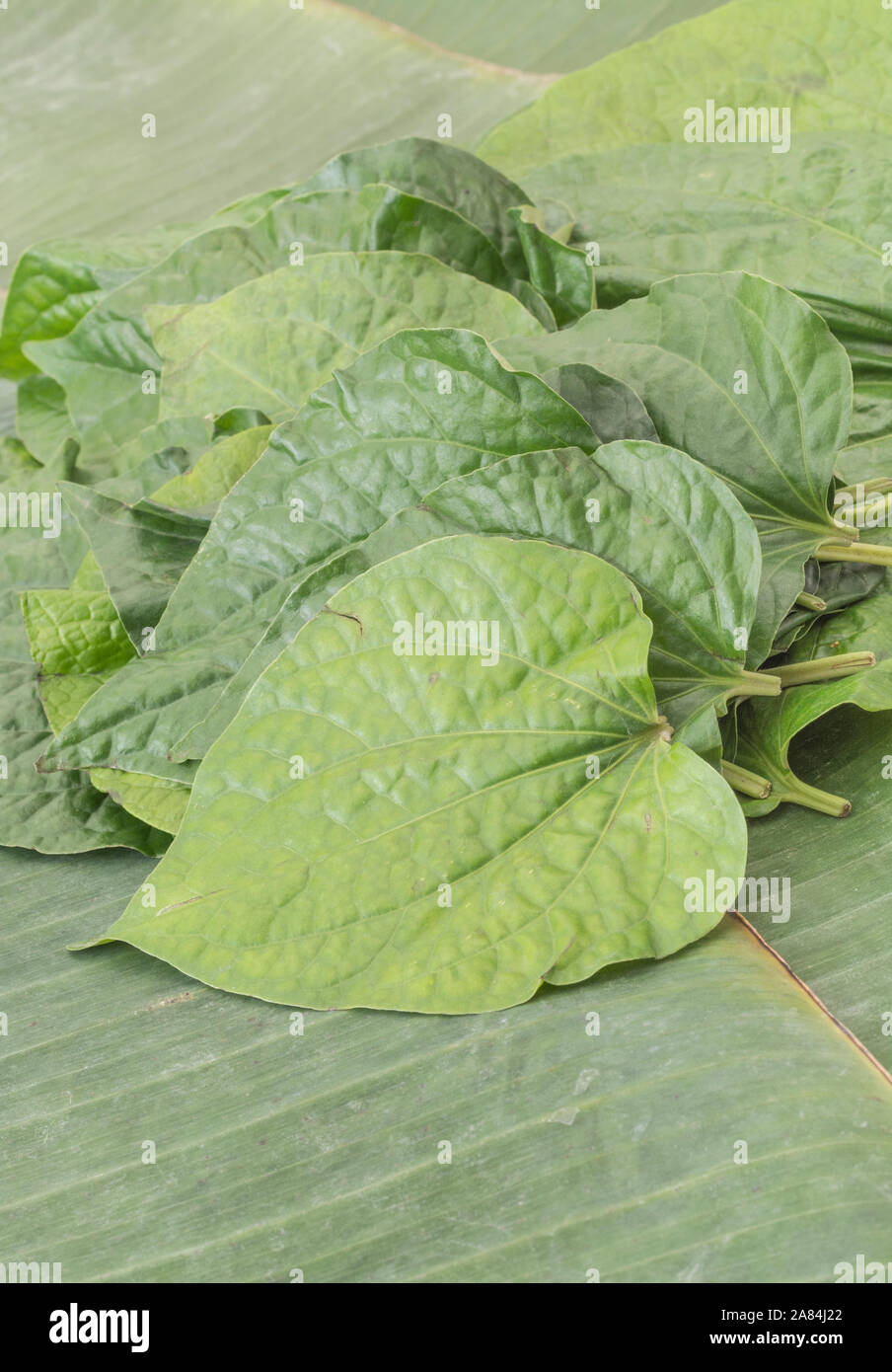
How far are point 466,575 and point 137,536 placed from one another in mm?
227

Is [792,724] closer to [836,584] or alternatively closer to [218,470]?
[836,584]

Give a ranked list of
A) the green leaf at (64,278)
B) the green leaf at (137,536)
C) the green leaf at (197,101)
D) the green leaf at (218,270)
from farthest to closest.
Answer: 1. the green leaf at (197,101)
2. the green leaf at (64,278)
3. the green leaf at (218,270)
4. the green leaf at (137,536)

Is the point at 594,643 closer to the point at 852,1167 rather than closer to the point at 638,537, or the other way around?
the point at 638,537

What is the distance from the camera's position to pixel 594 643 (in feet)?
1.80

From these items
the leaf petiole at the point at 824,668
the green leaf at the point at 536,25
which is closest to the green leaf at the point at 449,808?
the leaf petiole at the point at 824,668

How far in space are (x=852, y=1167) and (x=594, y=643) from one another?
0.78ft

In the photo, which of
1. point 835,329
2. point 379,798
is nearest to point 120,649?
point 379,798

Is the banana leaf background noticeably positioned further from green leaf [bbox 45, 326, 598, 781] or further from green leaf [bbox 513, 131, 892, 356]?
green leaf [bbox 513, 131, 892, 356]

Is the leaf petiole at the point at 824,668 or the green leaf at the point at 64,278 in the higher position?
the green leaf at the point at 64,278

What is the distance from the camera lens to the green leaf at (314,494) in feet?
1.95

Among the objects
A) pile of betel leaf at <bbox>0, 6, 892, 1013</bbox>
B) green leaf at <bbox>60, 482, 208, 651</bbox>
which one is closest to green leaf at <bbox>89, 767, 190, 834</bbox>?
pile of betel leaf at <bbox>0, 6, 892, 1013</bbox>

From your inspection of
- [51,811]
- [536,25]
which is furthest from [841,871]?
[536,25]

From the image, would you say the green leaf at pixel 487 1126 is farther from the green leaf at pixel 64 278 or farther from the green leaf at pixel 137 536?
the green leaf at pixel 64 278

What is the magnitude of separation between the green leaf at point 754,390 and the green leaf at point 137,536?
212mm
